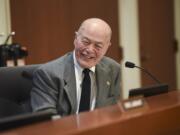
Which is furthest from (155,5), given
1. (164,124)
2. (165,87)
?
(164,124)

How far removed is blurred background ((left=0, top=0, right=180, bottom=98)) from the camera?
12.0 ft

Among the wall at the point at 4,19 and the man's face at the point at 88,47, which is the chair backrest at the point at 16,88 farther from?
the wall at the point at 4,19

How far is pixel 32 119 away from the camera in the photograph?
1.14m

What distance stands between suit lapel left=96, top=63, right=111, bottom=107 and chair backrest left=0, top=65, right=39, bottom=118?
0.34 meters

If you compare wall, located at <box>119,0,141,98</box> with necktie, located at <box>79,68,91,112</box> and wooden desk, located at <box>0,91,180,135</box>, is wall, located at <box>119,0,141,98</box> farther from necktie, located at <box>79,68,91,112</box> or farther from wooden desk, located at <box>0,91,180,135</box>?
wooden desk, located at <box>0,91,180,135</box>

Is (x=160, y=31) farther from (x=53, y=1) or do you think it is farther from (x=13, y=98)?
(x=13, y=98)

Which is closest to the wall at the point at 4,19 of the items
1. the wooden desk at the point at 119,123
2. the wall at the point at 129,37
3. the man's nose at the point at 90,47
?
the wall at the point at 129,37

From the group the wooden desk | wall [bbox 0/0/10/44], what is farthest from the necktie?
wall [bbox 0/0/10/44]

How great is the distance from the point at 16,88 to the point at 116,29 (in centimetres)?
245

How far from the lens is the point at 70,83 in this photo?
201 cm

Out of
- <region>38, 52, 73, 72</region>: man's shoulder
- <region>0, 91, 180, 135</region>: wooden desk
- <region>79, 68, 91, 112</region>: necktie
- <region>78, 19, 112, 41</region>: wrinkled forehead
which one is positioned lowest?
<region>79, 68, 91, 112</region>: necktie

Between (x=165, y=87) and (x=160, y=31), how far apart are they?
10.7ft

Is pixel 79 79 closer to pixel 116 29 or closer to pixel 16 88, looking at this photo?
pixel 16 88

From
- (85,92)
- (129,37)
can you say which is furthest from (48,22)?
(85,92)
